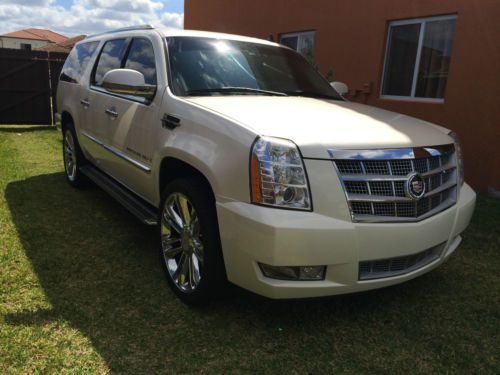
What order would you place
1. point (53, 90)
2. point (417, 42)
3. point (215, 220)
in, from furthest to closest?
point (53, 90) → point (417, 42) → point (215, 220)

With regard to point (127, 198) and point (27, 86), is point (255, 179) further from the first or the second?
point (27, 86)

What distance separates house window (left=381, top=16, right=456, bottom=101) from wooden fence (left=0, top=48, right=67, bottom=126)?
8.84 m

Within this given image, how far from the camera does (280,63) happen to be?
4.23 meters

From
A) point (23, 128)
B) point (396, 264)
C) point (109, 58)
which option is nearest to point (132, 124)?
point (109, 58)

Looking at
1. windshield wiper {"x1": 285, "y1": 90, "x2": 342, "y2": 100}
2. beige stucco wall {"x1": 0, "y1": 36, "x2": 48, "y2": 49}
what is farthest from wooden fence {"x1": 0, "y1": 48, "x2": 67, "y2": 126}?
beige stucco wall {"x1": 0, "y1": 36, "x2": 48, "y2": 49}

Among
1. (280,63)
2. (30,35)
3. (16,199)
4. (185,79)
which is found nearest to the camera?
(185,79)

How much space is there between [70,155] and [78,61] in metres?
1.20

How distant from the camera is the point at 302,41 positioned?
994 cm

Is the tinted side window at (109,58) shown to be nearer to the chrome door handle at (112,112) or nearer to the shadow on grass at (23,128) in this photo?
the chrome door handle at (112,112)

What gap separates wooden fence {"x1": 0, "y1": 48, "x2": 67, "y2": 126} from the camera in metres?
12.2

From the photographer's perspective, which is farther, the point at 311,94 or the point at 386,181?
the point at 311,94

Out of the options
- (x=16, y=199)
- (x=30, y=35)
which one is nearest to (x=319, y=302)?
(x=16, y=199)

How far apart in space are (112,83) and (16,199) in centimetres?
255

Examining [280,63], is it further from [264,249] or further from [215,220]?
[264,249]
